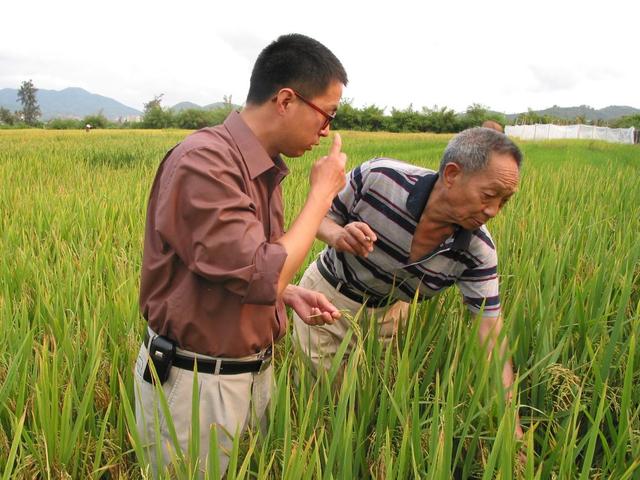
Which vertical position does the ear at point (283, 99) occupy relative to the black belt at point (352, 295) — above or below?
above

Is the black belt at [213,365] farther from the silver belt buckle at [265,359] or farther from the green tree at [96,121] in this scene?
the green tree at [96,121]

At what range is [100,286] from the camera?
2.00 meters

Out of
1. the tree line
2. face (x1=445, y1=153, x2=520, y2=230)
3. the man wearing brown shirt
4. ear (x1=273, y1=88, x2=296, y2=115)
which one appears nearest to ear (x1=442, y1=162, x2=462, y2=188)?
face (x1=445, y1=153, x2=520, y2=230)

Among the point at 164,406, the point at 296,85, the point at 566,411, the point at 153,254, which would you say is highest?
the point at 296,85

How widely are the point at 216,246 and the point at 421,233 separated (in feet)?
2.59

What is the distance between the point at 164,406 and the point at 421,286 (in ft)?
2.77

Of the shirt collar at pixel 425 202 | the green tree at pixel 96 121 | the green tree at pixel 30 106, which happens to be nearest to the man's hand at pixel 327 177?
the shirt collar at pixel 425 202

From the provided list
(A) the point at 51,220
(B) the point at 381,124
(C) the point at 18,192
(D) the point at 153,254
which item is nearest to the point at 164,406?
(D) the point at 153,254

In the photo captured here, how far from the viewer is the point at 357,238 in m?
1.31

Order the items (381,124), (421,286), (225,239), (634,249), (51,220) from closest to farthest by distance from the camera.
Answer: (225,239), (421,286), (634,249), (51,220), (381,124)

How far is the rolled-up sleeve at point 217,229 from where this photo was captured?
90cm

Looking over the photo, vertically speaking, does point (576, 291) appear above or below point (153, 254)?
below

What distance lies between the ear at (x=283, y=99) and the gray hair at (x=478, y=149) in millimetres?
523

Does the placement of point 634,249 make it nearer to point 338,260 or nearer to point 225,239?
point 338,260
